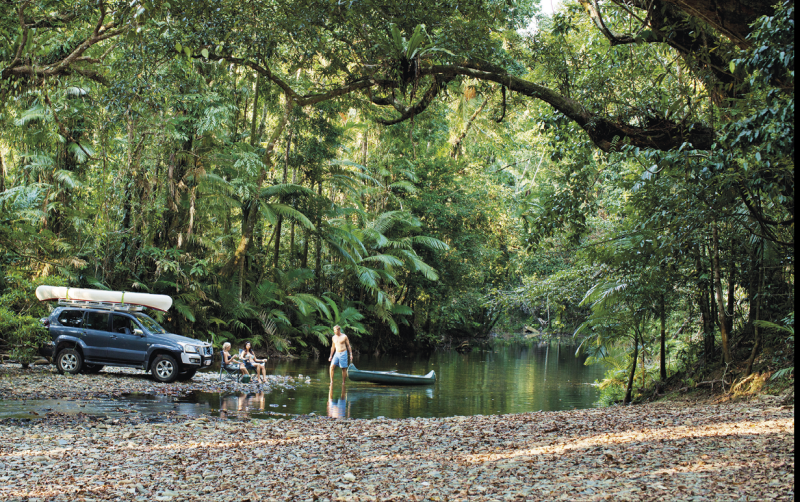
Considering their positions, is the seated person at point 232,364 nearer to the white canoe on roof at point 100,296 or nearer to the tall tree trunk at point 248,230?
the white canoe on roof at point 100,296

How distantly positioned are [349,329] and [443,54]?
18574mm

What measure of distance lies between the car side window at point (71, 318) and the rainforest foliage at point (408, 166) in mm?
887

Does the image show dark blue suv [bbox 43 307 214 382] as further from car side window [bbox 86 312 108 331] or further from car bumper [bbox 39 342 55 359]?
car bumper [bbox 39 342 55 359]

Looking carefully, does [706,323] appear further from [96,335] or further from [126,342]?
[96,335]

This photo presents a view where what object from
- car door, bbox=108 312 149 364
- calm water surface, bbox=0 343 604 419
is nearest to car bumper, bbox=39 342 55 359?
car door, bbox=108 312 149 364

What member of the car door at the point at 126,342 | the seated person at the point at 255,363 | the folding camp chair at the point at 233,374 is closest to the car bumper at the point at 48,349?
the car door at the point at 126,342

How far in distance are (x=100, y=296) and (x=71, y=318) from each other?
0.78m

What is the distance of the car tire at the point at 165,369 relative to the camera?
1391 centimetres

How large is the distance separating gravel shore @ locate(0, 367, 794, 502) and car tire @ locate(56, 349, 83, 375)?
593 centimetres

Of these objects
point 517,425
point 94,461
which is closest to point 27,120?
point 94,461

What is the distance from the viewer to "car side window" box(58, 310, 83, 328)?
14.3 meters

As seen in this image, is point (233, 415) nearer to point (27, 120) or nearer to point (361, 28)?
point (361, 28)

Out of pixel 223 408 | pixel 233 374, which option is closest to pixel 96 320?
pixel 233 374

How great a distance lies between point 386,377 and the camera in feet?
52.9
